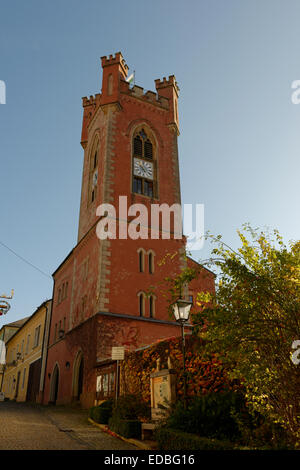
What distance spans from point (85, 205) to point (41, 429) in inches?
660

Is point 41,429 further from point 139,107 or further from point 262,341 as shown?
point 139,107

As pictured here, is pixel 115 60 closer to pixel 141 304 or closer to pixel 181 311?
pixel 141 304

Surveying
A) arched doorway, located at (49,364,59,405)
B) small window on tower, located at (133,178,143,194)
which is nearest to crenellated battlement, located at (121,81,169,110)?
small window on tower, located at (133,178,143,194)

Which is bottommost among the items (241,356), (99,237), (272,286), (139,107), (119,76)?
(241,356)

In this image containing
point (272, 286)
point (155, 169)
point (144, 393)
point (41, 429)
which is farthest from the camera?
point (155, 169)

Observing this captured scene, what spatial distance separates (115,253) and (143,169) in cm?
659

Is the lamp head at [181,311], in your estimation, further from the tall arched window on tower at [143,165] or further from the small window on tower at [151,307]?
the tall arched window on tower at [143,165]

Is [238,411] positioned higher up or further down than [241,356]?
further down

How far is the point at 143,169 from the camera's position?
953 inches

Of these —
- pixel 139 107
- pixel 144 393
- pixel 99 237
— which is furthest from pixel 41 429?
pixel 139 107

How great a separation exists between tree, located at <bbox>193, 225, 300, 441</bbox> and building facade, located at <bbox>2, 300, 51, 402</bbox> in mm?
25016

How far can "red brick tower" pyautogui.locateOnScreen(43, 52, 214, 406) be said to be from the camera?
735 inches
